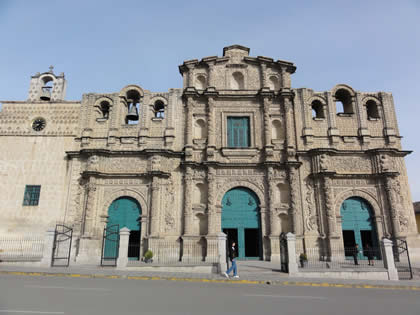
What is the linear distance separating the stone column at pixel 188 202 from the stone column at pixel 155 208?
1758mm

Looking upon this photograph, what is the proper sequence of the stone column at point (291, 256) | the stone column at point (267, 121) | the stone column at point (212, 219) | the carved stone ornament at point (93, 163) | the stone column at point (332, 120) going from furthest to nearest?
the stone column at point (332, 120) < the stone column at point (267, 121) < the carved stone ornament at point (93, 163) < the stone column at point (212, 219) < the stone column at point (291, 256)

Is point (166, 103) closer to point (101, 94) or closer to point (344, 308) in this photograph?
point (101, 94)

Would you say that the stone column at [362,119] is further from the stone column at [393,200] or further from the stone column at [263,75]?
the stone column at [263,75]

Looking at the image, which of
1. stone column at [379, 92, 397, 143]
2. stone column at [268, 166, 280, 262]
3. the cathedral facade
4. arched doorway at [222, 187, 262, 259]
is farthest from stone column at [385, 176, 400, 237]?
arched doorway at [222, 187, 262, 259]

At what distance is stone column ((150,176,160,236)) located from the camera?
18.0 meters

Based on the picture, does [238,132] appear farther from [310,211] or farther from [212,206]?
[310,211]

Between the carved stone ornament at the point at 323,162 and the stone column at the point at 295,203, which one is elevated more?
the carved stone ornament at the point at 323,162

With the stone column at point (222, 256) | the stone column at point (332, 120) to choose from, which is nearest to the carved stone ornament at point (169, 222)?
the stone column at point (222, 256)

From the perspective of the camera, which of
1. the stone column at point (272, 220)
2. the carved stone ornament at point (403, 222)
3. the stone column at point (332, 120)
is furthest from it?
the stone column at point (332, 120)

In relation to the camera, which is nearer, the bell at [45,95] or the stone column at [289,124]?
the stone column at [289,124]

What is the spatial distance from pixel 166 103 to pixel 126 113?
10.6 ft

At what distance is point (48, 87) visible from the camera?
2272 centimetres

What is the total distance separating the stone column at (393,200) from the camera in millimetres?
18167

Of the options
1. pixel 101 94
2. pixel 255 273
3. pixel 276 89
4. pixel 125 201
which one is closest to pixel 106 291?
pixel 255 273
